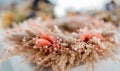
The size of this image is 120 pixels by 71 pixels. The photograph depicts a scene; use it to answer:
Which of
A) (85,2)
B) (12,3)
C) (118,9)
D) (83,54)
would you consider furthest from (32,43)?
(12,3)

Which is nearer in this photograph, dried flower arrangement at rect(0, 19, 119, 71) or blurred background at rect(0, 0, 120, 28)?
dried flower arrangement at rect(0, 19, 119, 71)

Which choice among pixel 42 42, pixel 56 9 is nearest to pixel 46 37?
pixel 42 42

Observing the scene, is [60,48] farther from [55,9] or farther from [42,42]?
[55,9]

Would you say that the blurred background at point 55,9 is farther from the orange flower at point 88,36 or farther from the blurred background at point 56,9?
the orange flower at point 88,36

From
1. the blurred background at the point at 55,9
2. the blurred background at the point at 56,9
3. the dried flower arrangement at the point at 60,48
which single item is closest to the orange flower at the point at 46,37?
the dried flower arrangement at the point at 60,48

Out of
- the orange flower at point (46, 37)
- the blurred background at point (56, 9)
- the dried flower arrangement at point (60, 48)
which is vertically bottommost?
the dried flower arrangement at point (60, 48)

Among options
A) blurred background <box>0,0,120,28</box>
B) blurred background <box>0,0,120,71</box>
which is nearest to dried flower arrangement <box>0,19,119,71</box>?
blurred background <box>0,0,120,71</box>

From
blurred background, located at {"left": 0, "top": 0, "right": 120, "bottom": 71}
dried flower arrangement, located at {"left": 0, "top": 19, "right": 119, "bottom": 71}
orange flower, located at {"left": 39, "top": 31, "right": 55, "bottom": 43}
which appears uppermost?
blurred background, located at {"left": 0, "top": 0, "right": 120, "bottom": 71}

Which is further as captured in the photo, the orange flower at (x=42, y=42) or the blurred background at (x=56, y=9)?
the blurred background at (x=56, y=9)

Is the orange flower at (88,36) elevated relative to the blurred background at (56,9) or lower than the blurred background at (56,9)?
lower

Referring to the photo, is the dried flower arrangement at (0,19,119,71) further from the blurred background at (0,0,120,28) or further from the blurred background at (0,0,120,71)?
the blurred background at (0,0,120,28)

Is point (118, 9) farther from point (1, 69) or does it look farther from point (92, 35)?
point (1, 69)
